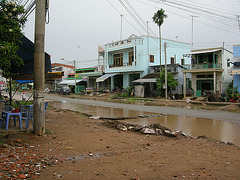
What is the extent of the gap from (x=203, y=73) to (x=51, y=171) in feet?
95.1

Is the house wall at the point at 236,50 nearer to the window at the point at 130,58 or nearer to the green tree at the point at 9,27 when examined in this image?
the window at the point at 130,58

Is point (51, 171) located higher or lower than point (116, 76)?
lower

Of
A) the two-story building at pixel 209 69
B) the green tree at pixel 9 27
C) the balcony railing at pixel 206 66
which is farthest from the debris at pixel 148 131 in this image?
the balcony railing at pixel 206 66

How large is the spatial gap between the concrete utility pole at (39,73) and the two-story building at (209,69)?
2485 centimetres

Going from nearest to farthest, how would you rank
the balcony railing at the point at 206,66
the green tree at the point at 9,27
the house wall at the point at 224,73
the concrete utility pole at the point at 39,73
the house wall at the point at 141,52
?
the green tree at the point at 9,27 → the concrete utility pole at the point at 39,73 → the balcony railing at the point at 206,66 → the house wall at the point at 224,73 → the house wall at the point at 141,52

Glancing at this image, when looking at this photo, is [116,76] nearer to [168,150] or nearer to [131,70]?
[131,70]

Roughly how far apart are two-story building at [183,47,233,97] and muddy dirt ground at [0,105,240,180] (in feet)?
76.6

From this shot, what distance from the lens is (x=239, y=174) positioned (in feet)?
14.5

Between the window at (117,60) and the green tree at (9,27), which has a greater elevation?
the window at (117,60)

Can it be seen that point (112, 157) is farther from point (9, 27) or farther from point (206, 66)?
point (206, 66)

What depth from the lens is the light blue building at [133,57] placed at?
36.2 metres

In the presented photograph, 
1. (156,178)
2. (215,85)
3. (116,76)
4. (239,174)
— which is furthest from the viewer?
(116,76)

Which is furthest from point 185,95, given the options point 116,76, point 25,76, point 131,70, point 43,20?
point 43,20

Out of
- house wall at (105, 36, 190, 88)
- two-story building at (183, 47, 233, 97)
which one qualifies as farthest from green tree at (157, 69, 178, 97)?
house wall at (105, 36, 190, 88)
